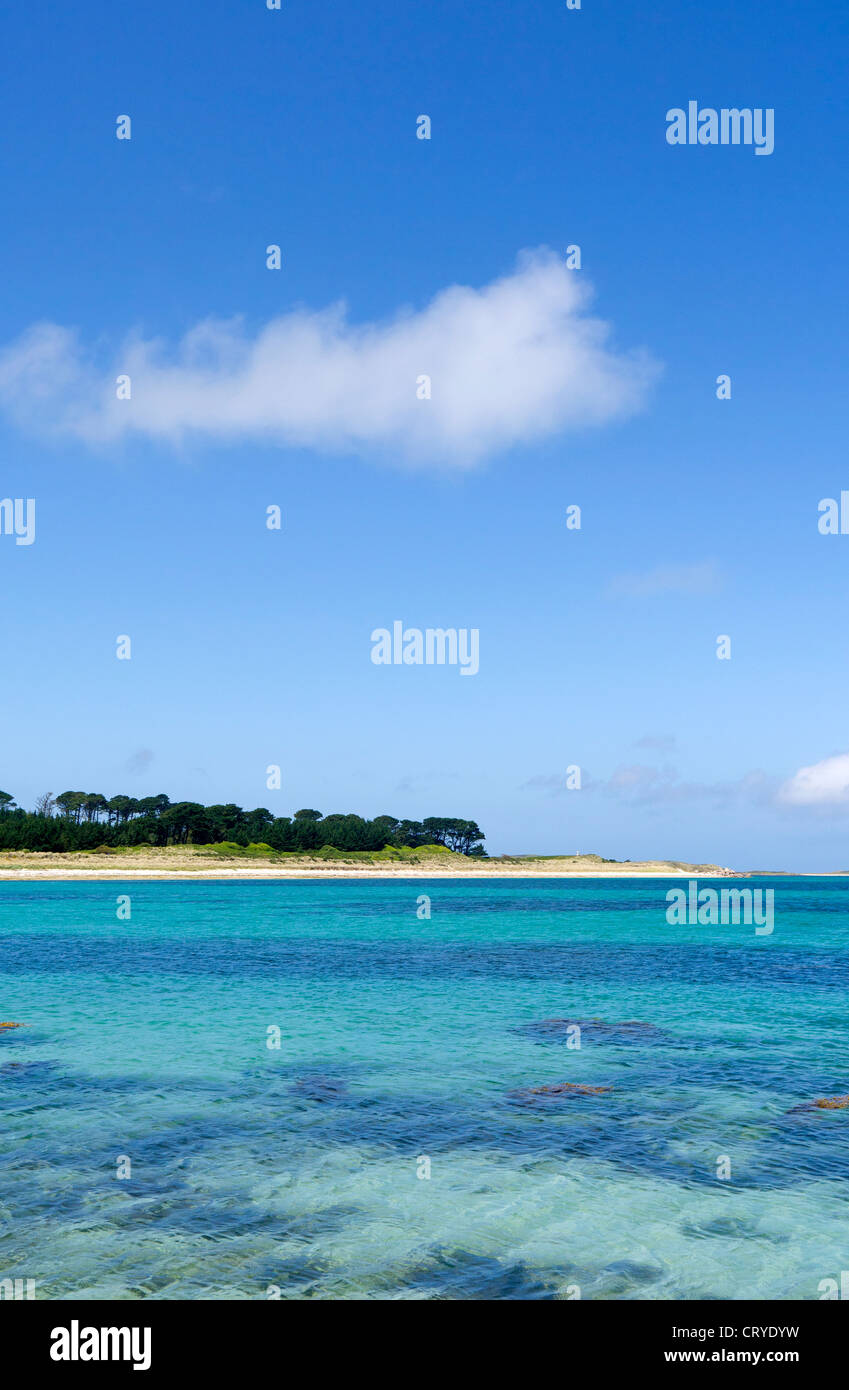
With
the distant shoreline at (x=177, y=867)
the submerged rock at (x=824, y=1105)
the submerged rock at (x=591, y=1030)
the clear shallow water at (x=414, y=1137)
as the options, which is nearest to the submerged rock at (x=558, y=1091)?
the clear shallow water at (x=414, y=1137)

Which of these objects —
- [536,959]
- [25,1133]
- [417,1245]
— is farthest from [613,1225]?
[536,959]

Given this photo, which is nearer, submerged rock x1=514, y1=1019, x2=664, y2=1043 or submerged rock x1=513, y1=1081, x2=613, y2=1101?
submerged rock x1=513, y1=1081, x2=613, y2=1101

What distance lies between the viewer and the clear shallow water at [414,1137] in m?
12.7

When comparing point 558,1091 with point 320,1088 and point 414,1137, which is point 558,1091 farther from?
point 320,1088

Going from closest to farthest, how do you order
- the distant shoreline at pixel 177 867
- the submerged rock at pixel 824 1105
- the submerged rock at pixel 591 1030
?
the submerged rock at pixel 824 1105
the submerged rock at pixel 591 1030
the distant shoreline at pixel 177 867

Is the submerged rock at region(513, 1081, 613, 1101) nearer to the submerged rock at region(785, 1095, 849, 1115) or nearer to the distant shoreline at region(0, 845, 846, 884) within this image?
the submerged rock at region(785, 1095, 849, 1115)

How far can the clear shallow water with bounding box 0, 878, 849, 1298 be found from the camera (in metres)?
12.7

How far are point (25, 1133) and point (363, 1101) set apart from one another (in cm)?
727

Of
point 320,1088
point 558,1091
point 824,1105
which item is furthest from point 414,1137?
point 824,1105

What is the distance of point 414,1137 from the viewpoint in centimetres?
1833

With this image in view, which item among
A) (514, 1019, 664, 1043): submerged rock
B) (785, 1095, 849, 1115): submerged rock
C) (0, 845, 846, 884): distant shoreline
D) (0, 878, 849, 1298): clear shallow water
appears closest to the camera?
(0, 878, 849, 1298): clear shallow water

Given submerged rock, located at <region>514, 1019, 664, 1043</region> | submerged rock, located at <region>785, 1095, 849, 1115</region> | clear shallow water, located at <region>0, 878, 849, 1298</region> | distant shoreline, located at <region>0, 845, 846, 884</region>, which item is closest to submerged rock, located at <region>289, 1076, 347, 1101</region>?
clear shallow water, located at <region>0, 878, 849, 1298</region>

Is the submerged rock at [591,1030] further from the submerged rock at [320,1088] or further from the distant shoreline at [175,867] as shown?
the distant shoreline at [175,867]
